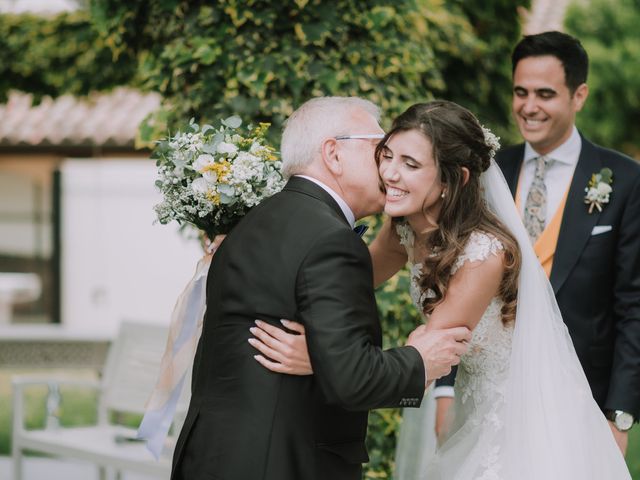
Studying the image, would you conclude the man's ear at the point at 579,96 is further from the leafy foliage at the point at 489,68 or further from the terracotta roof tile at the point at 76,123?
the terracotta roof tile at the point at 76,123

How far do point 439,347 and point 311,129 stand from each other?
79 centimetres

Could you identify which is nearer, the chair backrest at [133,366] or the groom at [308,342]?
the groom at [308,342]

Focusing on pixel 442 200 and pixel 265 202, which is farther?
pixel 442 200

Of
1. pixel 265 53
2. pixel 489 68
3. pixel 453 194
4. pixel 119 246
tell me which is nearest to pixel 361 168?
pixel 453 194

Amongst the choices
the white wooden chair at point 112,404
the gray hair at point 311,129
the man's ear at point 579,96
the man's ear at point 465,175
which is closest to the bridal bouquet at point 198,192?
the gray hair at point 311,129

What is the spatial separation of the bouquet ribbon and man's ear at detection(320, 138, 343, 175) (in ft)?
2.66

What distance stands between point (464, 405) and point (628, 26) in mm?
15769

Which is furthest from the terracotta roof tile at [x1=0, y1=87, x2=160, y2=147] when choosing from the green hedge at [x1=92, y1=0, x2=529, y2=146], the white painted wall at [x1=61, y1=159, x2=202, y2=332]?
the green hedge at [x1=92, y1=0, x2=529, y2=146]

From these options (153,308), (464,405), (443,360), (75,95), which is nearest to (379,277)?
(464,405)

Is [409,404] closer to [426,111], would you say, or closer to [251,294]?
[251,294]

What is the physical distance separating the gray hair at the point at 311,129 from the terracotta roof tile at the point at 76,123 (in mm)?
10269

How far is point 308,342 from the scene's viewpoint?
254 cm

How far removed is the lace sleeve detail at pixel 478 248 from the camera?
2.93 metres

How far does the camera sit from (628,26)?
683 inches
